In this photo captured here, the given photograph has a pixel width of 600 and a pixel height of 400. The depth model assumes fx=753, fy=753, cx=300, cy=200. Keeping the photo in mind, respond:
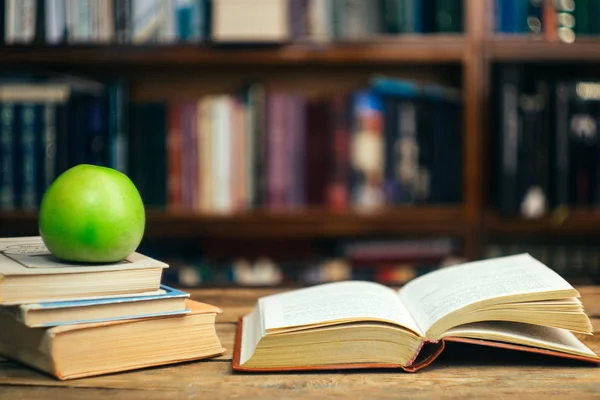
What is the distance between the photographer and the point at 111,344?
2.43ft

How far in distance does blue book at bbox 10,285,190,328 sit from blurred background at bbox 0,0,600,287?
114cm

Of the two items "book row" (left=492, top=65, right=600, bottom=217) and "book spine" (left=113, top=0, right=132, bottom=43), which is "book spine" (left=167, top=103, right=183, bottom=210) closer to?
"book spine" (left=113, top=0, right=132, bottom=43)

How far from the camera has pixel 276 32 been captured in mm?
1859

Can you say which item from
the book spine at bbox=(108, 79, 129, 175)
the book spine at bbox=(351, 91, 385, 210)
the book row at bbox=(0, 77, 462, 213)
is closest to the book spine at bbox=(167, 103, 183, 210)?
the book row at bbox=(0, 77, 462, 213)

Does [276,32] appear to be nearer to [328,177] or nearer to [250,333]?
[328,177]

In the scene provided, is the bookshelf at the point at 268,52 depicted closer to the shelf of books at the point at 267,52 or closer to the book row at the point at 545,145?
the shelf of books at the point at 267,52

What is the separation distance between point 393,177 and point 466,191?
0.61 feet

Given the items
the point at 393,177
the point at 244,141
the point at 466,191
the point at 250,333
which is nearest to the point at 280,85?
the point at 244,141

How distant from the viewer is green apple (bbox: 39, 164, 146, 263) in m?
0.76

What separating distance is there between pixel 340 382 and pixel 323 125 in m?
1.26

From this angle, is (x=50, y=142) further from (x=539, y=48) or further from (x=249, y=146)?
(x=539, y=48)

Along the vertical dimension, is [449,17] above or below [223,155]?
above

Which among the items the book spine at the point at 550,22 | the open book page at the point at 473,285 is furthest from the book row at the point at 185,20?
the open book page at the point at 473,285

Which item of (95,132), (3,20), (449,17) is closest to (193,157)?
(95,132)
